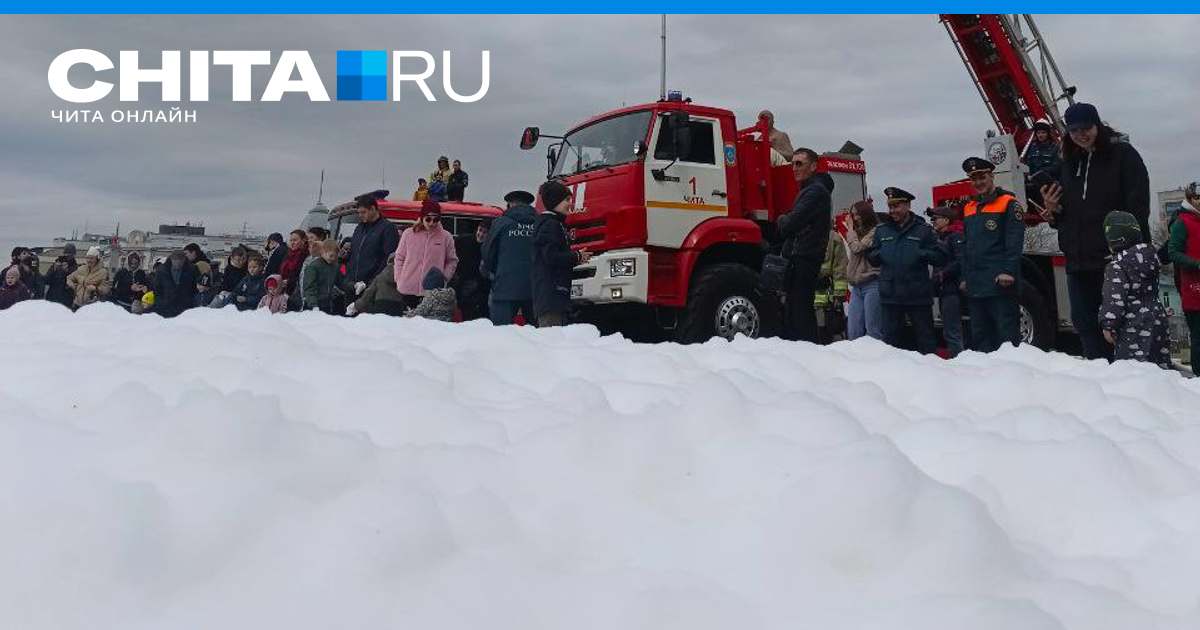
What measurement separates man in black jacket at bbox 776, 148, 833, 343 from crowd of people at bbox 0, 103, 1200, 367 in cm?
1

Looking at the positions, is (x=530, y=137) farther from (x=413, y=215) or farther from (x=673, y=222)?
(x=413, y=215)

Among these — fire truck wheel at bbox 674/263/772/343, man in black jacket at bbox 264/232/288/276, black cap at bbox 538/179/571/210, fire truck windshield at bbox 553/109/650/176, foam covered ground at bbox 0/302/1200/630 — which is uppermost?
fire truck windshield at bbox 553/109/650/176

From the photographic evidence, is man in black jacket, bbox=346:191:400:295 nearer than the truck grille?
No

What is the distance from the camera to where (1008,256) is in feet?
20.0

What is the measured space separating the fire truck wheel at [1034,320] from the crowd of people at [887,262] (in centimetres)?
55

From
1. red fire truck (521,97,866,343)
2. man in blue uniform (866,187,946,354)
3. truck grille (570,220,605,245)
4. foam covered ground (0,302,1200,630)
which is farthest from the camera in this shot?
truck grille (570,220,605,245)

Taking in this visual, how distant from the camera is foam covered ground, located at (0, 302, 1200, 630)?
Answer: 1210 millimetres

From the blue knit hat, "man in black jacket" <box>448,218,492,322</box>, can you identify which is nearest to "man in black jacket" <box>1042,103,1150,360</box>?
the blue knit hat

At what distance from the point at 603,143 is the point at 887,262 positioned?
3.01m

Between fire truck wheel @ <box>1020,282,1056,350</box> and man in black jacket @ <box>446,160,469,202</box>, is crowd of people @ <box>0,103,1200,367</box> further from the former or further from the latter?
man in black jacket @ <box>446,160,469,202</box>

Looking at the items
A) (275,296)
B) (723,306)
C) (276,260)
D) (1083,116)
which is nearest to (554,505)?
(1083,116)

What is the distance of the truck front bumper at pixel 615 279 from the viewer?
7.76 m

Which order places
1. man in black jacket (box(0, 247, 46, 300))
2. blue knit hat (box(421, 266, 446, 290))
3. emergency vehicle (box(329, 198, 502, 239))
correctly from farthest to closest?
1. man in black jacket (box(0, 247, 46, 300))
2. emergency vehicle (box(329, 198, 502, 239))
3. blue knit hat (box(421, 266, 446, 290))

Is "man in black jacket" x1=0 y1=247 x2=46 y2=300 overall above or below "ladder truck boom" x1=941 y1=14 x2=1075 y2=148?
below
